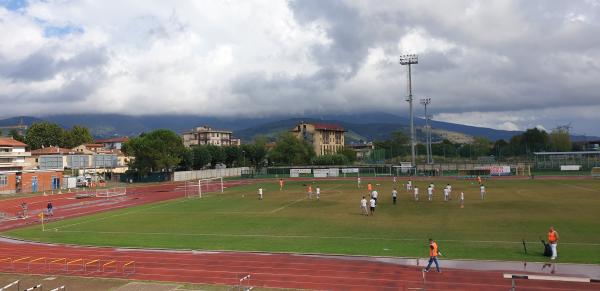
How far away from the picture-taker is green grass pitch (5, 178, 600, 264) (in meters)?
24.7

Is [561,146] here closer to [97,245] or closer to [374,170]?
[374,170]

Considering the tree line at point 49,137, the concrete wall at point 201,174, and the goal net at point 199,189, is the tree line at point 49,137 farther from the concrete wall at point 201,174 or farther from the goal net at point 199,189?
the goal net at point 199,189

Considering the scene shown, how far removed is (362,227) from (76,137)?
128568mm

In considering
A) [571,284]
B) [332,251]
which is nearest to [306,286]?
[332,251]

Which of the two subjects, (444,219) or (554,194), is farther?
(554,194)

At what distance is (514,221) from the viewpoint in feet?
104

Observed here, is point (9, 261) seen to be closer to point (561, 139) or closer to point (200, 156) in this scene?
point (200, 156)

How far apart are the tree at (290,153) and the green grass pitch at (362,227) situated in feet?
269

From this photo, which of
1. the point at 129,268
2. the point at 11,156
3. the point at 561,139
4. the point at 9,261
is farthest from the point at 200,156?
the point at 561,139

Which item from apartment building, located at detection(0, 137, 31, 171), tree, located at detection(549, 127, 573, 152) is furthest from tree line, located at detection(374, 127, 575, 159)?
apartment building, located at detection(0, 137, 31, 171)

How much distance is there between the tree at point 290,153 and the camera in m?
132

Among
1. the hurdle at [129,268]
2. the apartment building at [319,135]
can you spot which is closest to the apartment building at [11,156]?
the hurdle at [129,268]

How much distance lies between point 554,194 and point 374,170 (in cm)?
4774

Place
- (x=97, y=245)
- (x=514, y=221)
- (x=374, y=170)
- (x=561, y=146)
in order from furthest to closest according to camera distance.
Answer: (x=561, y=146), (x=374, y=170), (x=514, y=221), (x=97, y=245)
